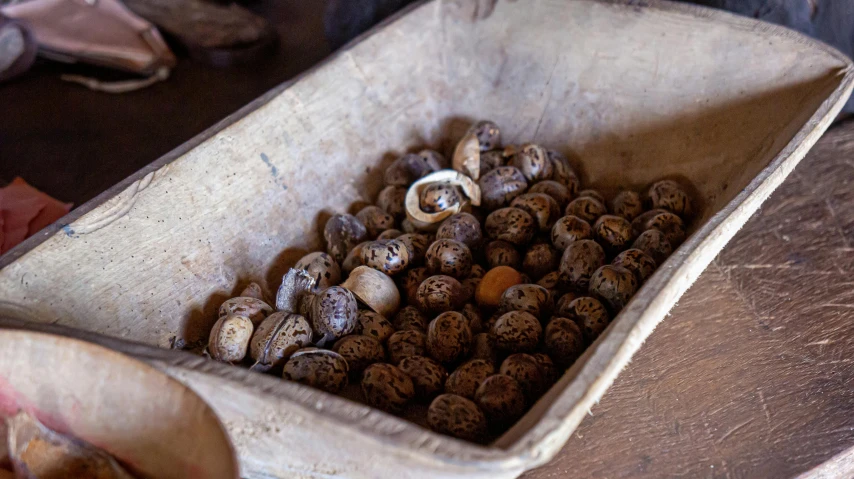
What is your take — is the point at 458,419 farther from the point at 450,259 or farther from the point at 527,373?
the point at 450,259

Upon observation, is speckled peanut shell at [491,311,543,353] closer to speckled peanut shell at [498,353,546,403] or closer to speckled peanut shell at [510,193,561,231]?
speckled peanut shell at [498,353,546,403]

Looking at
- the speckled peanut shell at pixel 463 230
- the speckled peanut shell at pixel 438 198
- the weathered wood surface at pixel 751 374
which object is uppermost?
the speckled peanut shell at pixel 438 198

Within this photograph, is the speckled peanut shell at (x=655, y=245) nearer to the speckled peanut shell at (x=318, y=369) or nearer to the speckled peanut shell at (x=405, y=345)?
the speckled peanut shell at (x=405, y=345)

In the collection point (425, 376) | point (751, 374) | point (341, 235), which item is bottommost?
point (751, 374)

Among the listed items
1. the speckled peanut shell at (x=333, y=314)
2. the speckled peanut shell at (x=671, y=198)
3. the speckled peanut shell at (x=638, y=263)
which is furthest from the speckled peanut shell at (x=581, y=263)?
the speckled peanut shell at (x=333, y=314)

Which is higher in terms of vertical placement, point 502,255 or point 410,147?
point 410,147

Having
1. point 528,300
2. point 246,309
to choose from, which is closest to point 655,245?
point 528,300

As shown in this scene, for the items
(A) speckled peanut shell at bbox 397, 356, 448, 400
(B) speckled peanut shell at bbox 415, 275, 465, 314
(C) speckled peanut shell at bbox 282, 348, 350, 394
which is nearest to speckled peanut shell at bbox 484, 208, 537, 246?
(B) speckled peanut shell at bbox 415, 275, 465, 314
